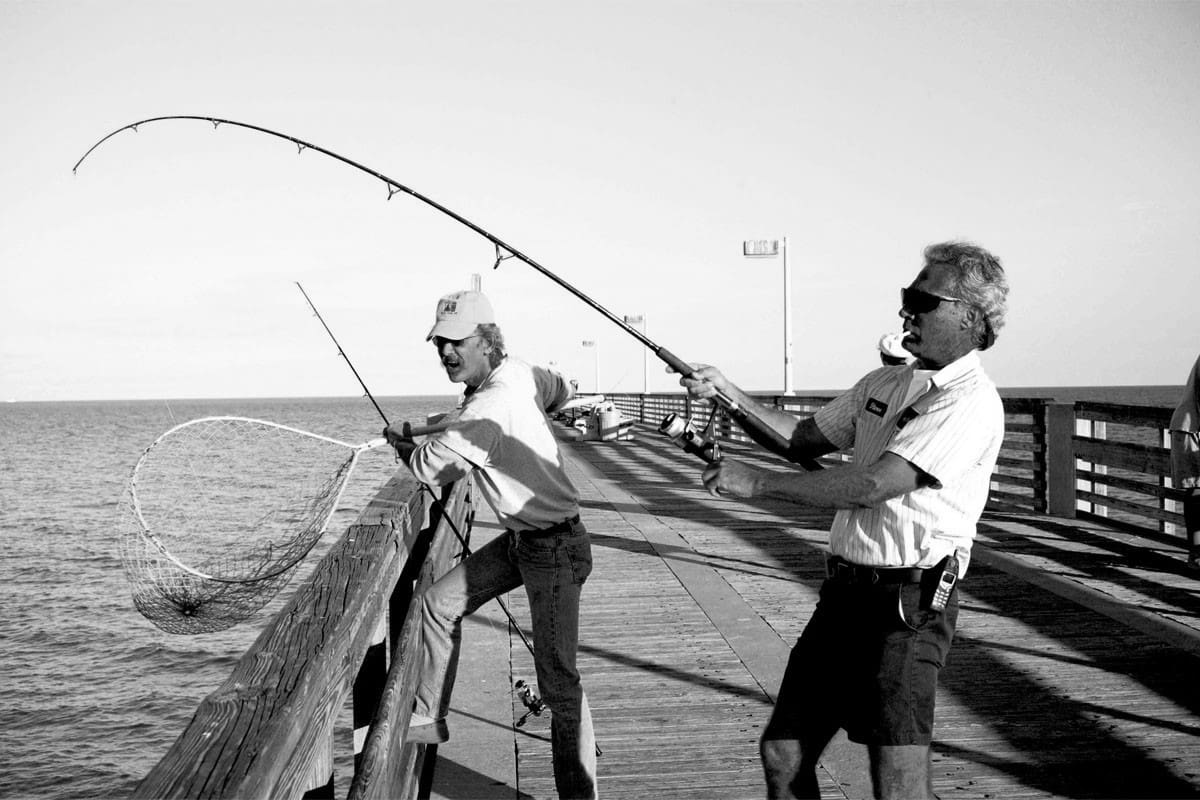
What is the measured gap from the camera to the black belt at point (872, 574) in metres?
2.75

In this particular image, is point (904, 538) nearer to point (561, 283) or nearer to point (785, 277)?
point (561, 283)

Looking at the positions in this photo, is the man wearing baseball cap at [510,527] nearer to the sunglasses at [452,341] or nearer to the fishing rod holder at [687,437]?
the sunglasses at [452,341]

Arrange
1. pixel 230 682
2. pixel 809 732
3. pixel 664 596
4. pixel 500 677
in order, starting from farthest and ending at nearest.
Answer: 1. pixel 664 596
2. pixel 500 677
3. pixel 809 732
4. pixel 230 682

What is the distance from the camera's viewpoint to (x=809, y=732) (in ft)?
9.43

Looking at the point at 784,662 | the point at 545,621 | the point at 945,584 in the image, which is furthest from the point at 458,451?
the point at 784,662

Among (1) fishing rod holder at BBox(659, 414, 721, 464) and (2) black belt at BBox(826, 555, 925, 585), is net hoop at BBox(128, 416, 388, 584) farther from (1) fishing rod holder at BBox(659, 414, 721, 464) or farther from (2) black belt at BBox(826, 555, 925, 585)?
(2) black belt at BBox(826, 555, 925, 585)

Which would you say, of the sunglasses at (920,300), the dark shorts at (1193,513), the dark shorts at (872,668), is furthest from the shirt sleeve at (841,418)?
the dark shorts at (1193,513)

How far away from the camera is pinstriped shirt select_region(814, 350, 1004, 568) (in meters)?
2.66

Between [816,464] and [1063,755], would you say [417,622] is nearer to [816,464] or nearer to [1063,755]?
[816,464]

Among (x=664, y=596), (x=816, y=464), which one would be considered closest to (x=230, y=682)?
(x=816, y=464)

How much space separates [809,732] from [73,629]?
639 inches

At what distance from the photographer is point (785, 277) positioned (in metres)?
22.9

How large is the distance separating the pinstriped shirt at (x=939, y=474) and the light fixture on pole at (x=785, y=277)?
19.8m

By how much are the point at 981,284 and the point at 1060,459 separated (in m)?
8.57
